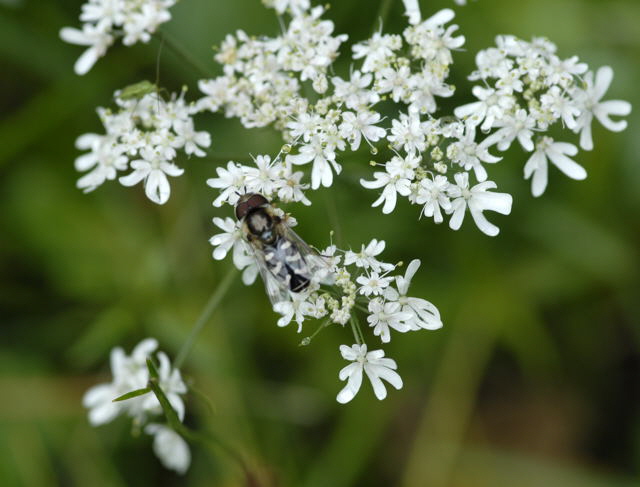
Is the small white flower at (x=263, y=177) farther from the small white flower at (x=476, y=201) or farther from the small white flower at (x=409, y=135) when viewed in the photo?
the small white flower at (x=476, y=201)

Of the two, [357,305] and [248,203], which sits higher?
[248,203]

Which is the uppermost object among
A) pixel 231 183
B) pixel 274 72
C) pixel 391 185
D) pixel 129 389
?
pixel 274 72

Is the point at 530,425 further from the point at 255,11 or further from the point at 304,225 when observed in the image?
the point at 255,11

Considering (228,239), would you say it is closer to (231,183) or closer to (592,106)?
(231,183)

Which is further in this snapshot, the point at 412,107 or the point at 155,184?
the point at 155,184

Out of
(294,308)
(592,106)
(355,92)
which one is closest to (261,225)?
(294,308)

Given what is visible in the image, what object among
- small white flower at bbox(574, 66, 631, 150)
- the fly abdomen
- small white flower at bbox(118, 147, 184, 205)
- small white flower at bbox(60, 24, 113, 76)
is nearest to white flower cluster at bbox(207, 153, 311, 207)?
the fly abdomen
